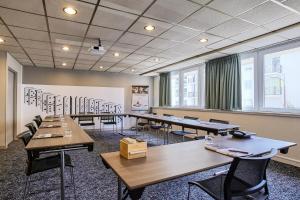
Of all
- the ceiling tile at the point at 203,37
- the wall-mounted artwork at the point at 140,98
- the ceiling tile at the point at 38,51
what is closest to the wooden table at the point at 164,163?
the ceiling tile at the point at 203,37

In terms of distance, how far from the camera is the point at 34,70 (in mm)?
6695

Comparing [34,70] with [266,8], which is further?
[34,70]

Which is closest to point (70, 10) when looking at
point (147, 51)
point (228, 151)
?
point (147, 51)

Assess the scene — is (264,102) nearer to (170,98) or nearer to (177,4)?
(177,4)

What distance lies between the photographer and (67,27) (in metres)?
3.13

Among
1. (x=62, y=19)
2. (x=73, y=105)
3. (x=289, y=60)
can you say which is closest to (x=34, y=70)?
(x=73, y=105)

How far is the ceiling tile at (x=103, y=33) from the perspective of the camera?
10.6 feet

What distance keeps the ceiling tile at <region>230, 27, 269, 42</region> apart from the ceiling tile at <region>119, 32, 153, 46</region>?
67.2 inches

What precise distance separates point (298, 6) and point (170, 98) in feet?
17.9

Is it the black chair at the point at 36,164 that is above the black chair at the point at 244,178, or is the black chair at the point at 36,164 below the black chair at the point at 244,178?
below

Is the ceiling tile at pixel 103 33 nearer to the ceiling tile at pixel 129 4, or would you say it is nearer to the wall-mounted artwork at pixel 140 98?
the ceiling tile at pixel 129 4

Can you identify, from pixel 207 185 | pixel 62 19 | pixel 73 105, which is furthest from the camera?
pixel 73 105

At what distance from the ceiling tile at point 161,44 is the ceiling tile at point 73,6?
4.83 feet

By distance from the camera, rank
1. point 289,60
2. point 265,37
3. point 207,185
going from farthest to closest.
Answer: point 289,60, point 265,37, point 207,185
